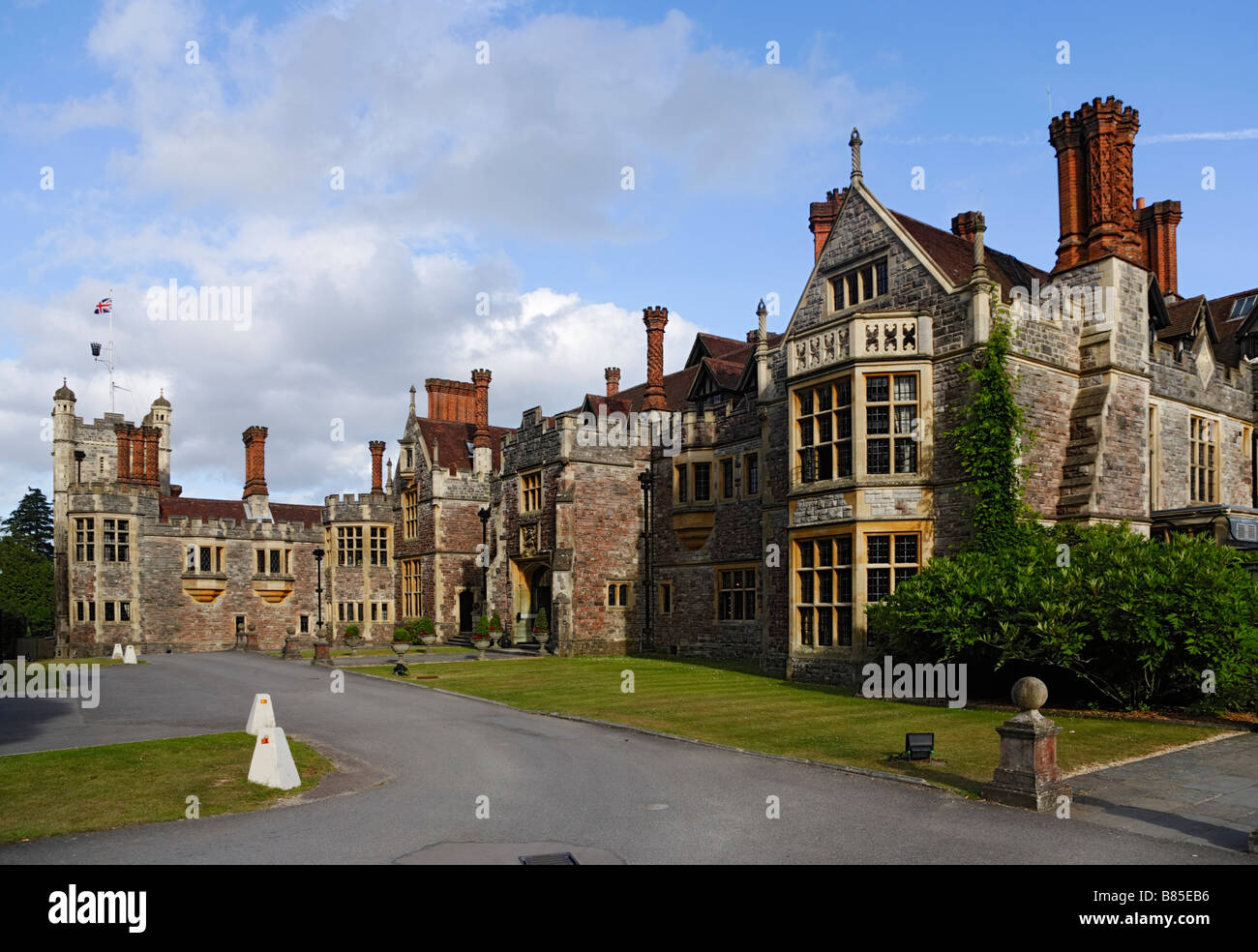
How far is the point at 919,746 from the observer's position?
1252 centimetres

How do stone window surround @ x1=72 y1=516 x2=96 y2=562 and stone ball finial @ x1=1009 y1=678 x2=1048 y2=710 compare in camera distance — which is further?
stone window surround @ x1=72 y1=516 x2=96 y2=562

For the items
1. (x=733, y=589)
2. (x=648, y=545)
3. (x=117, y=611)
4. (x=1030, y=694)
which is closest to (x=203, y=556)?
(x=117, y=611)

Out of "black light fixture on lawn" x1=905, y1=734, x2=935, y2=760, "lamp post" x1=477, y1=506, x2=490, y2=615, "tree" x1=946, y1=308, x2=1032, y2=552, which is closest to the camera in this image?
"black light fixture on lawn" x1=905, y1=734, x2=935, y2=760

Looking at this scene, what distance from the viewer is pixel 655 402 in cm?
3653

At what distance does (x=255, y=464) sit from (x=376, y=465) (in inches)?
260

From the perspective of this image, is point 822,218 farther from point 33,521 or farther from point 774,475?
point 33,521

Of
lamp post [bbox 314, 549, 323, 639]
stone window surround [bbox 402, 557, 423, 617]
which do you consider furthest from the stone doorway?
lamp post [bbox 314, 549, 323, 639]

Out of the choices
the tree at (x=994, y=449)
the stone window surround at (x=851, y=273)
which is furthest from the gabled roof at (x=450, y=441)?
the tree at (x=994, y=449)

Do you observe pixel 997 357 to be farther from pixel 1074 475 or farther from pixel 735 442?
pixel 735 442

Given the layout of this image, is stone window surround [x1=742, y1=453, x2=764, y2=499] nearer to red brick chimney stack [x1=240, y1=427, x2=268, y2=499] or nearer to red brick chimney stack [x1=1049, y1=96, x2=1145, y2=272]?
red brick chimney stack [x1=1049, y1=96, x2=1145, y2=272]

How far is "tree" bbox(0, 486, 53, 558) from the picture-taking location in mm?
82312

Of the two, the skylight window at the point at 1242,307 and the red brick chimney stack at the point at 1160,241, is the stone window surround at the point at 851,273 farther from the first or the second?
the skylight window at the point at 1242,307

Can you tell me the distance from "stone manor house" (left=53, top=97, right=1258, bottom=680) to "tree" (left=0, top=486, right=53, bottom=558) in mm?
32466

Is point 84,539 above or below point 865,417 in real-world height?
below
